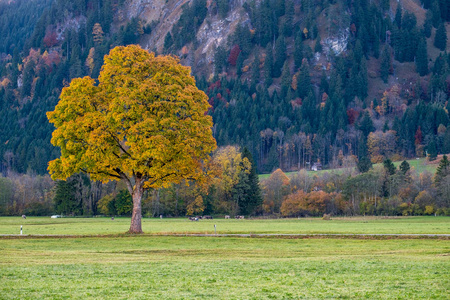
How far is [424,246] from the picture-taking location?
123 ft

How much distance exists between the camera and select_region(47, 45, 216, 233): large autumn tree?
151ft

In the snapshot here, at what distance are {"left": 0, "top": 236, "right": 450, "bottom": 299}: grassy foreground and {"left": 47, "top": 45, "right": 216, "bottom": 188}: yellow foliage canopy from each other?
Answer: 10.4 m

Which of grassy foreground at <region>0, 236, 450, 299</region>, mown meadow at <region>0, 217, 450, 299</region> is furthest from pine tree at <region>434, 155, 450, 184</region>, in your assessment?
grassy foreground at <region>0, 236, 450, 299</region>

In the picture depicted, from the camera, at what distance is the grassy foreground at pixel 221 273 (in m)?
18.7

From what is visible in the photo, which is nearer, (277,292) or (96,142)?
(277,292)

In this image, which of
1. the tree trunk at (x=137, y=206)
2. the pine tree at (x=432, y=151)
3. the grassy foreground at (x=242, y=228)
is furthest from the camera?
the pine tree at (x=432, y=151)

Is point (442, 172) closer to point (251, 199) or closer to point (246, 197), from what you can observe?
point (251, 199)

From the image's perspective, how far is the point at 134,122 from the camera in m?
47.3

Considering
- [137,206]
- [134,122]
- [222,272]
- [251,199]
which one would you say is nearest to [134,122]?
[134,122]

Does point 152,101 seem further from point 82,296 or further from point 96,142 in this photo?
point 82,296

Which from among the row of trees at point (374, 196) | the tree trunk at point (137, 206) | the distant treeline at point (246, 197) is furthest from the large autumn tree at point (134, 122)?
the distant treeline at point (246, 197)

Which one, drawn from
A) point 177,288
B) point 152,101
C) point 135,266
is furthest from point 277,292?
point 152,101

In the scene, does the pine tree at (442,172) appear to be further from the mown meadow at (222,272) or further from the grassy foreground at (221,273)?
the grassy foreground at (221,273)

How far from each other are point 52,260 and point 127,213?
105 meters
